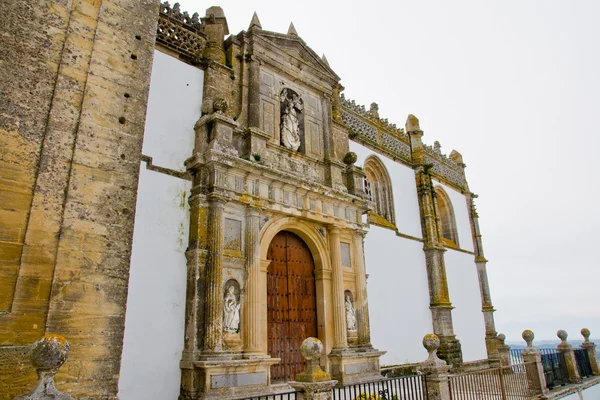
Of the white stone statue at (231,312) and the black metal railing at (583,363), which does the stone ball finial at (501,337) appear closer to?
the black metal railing at (583,363)

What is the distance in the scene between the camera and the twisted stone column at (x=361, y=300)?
30.9 feet

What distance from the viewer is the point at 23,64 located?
480 cm

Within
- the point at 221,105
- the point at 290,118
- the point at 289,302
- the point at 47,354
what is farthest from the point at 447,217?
the point at 47,354

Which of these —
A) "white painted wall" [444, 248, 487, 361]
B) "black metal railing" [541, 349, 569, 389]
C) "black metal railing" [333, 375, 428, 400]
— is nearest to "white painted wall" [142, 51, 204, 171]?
"black metal railing" [333, 375, 428, 400]

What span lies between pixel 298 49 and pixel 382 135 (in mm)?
4980

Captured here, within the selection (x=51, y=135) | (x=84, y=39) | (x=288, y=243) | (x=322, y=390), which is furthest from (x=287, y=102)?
(x=322, y=390)

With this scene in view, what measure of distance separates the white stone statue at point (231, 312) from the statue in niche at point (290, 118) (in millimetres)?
3756

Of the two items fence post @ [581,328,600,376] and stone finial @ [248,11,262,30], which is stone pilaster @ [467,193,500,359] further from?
stone finial @ [248,11,262,30]

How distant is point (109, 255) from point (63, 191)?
88cm

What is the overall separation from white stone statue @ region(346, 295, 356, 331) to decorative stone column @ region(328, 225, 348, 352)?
290 mm

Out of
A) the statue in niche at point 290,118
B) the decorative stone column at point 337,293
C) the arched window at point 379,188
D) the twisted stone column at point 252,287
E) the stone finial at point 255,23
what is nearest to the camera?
the twisted stone column at point 252,287

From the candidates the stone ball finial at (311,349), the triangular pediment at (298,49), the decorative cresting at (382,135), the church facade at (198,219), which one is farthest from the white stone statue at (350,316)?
the triangular pediment at (298,49)

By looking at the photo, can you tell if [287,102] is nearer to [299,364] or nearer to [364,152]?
[364,152]

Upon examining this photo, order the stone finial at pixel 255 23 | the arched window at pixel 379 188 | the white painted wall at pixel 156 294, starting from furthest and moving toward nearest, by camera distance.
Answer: the arched window at pixel 379 188 < the stone finial at pixel 255 23 < the white painted wall at pixel 156 294
